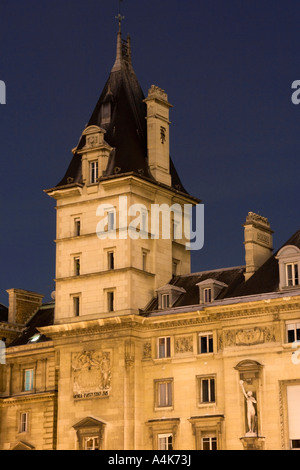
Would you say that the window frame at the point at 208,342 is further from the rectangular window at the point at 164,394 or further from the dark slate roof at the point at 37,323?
the dark slate roof at the point at 37,323

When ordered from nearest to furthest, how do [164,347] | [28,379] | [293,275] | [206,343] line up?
[293,275]
[206,343]
[164,347]
[28,379]

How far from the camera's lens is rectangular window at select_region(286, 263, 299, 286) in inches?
2483

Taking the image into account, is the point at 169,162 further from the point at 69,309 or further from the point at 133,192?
the point at 69,309

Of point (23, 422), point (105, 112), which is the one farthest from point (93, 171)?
point (23, 422)

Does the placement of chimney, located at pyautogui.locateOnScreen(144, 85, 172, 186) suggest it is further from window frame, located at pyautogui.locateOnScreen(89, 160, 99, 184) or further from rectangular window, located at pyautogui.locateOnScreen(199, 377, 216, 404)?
rectangular window, located at pyautogui.locateOnScreen(199, 377, 216, 404)

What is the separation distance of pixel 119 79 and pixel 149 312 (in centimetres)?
1843

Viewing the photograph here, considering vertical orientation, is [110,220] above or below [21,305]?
above

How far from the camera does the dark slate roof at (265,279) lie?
211 ft

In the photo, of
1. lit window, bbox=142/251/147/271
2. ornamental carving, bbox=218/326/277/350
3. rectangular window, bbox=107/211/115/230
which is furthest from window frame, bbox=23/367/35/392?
ornamental carving, bbox=218/326/277/350

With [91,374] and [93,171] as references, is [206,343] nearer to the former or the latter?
[91,374]

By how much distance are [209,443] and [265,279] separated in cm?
1062

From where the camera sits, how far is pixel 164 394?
66.6 meters

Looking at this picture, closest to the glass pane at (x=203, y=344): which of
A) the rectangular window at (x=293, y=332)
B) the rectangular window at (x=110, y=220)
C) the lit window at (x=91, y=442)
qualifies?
the rectangular window at (x=293, y=332)

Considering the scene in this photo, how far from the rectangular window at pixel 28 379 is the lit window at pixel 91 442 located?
9.56 m
